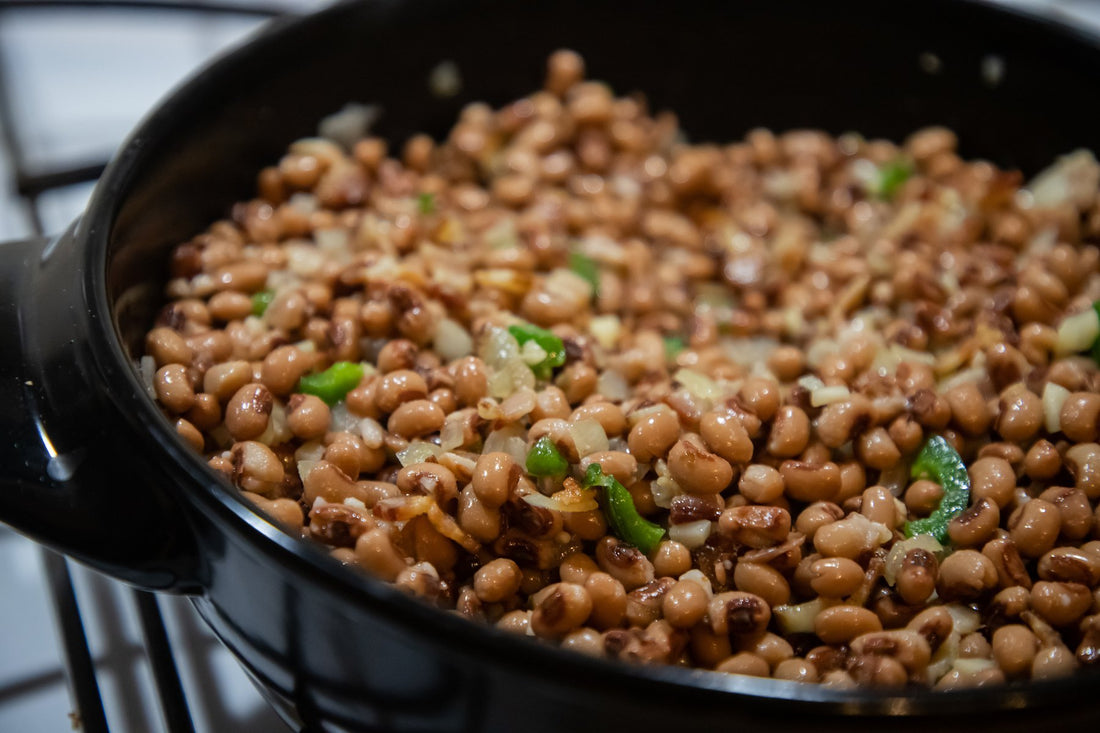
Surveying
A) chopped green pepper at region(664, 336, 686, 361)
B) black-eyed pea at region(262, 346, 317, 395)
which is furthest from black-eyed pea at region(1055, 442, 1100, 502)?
black-eyed pea at region(262, 346, 317, 395)

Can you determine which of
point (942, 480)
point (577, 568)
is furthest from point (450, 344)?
point (942, 480)

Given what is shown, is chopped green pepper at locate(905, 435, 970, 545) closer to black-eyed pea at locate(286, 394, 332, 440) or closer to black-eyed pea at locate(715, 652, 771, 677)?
black-eyed pea at locate(715, 652, 771, 677)

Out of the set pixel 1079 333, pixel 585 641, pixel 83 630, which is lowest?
pixel 83 630

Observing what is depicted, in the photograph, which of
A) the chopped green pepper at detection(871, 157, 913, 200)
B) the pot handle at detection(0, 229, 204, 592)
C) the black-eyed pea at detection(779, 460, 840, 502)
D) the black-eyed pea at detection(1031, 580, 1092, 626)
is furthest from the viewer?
the chopped green pepper at detection(871, 157, 913, 200)

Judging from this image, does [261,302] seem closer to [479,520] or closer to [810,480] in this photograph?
[479,520]

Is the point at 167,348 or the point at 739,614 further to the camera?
the point at 167,348

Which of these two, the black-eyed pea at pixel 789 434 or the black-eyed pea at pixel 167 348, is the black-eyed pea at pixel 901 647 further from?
the black-eyed pea at pixel 167 348
